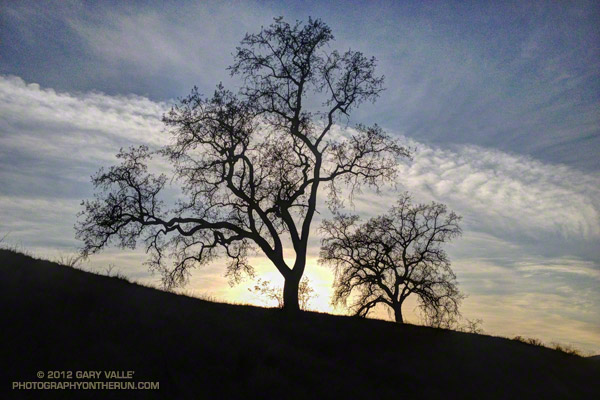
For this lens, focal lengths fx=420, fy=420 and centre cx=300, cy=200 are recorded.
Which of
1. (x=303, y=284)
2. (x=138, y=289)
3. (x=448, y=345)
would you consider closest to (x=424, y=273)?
(x=303, y=284)

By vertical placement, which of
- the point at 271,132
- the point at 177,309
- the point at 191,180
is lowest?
the point at 177,309

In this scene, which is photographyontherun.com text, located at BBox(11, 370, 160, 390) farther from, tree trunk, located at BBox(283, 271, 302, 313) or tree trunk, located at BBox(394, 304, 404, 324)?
tree trunk, located at BBox(394, 304, 404, 324)

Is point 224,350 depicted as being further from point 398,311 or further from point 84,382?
point 398,311

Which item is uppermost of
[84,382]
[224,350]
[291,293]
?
[291,293]

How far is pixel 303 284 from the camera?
2997cm

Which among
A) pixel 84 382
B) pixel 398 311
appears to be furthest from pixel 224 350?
pixel 398 311

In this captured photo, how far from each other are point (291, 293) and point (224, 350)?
8.98 meters

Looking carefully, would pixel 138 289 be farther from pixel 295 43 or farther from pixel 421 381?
pixel 295 43

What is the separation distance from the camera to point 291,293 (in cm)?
2022

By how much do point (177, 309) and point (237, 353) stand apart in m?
4.38

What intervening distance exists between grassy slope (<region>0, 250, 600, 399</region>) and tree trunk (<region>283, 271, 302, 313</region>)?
84 centimetres

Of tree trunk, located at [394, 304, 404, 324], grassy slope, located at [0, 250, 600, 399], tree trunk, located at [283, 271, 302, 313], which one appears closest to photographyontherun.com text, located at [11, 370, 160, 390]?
grassy slope, located at [0, 250, 600, 399]

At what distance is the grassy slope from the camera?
30.1 feet

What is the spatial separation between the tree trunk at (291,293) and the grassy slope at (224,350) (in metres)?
0.84
